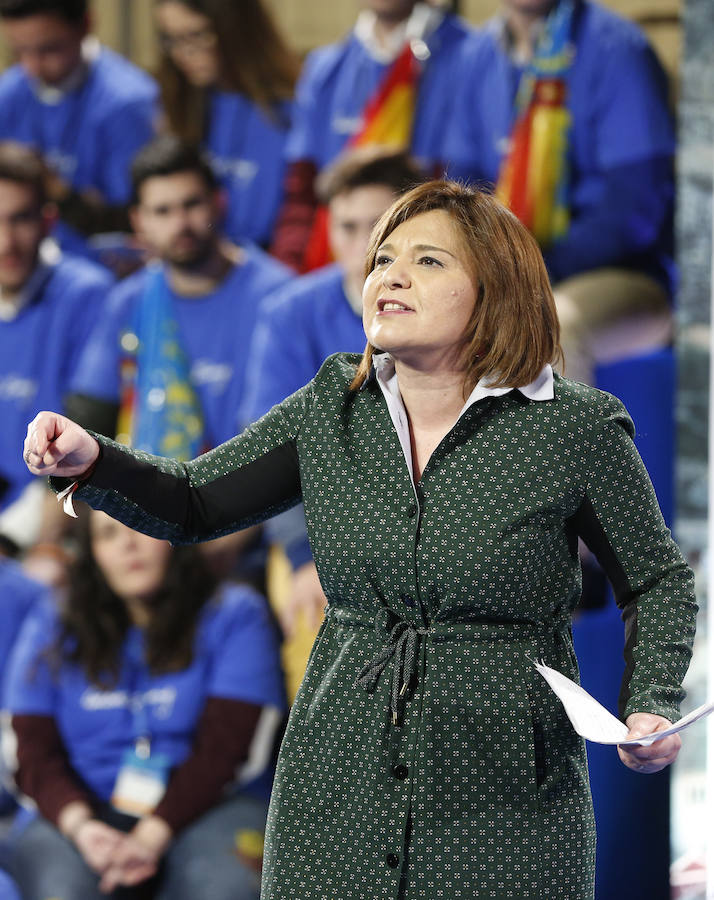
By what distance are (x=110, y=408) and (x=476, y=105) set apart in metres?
1.30

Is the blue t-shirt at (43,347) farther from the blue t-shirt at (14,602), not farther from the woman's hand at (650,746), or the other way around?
the woman's hand at (650,746)

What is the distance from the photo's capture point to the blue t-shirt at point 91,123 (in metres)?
3.46

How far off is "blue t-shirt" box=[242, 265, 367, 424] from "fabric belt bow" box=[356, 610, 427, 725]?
183 centimetres

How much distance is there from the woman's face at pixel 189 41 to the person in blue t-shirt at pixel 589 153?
737mm

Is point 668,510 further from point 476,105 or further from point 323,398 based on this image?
point 323,398

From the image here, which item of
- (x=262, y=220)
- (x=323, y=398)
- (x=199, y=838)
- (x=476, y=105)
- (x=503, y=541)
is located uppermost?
(x=476, y=105)

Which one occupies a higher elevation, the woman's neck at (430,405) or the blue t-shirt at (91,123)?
the blue t-shirt at (91,123)

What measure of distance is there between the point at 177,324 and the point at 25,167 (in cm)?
69

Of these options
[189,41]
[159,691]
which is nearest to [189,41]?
[189,41]

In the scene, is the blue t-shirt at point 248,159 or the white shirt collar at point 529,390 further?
the blue t-shirt at point 248,159

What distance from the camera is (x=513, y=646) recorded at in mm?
1365

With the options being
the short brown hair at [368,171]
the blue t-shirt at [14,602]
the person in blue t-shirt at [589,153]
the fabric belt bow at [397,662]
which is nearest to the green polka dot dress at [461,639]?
the fabric belt bow at [397,662]

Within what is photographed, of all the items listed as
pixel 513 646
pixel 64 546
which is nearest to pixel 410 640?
pixel 513 646

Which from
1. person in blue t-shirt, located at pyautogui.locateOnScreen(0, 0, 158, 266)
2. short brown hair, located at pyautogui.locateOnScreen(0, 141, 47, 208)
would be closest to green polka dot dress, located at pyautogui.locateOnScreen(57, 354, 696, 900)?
person in blue t-shirt, located at pyautogui.locateOnScreen(0, 0, 158, 266)
